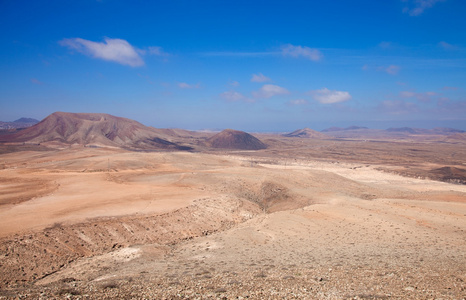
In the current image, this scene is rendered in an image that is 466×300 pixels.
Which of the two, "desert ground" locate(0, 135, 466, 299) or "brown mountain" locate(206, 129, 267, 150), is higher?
"brown mountain" locate(206, 129, 267, 150)

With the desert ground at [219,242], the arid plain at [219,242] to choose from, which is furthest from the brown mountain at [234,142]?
the arid plain at [219,242]

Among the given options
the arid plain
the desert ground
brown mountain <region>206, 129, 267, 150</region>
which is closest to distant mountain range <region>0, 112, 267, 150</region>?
brown mountain <region>206, 129, 267, 150</region>

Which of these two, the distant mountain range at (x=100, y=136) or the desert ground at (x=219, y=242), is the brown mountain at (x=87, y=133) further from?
the desert ground at (x=219, y=242)

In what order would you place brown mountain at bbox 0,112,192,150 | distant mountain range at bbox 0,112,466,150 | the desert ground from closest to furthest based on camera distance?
the desert ground
distant mountain range at bbox 0,112,466,150
brown mountain at bbox 0,112,192,150

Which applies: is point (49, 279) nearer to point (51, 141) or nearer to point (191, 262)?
point (191, 262)

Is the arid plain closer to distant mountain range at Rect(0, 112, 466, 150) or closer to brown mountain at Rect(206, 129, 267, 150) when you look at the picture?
distant mountain range at Rect(0, 112, 466, 150)
